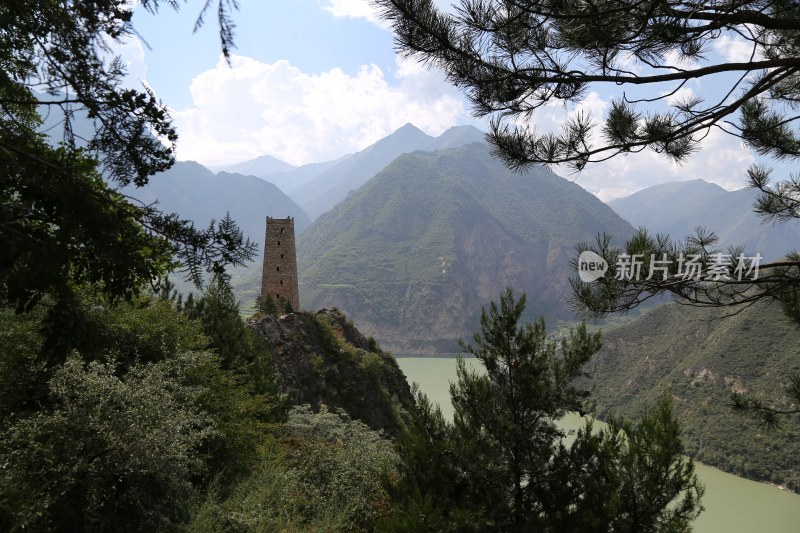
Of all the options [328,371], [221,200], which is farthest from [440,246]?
[221,200]

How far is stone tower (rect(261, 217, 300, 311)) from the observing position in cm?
2153

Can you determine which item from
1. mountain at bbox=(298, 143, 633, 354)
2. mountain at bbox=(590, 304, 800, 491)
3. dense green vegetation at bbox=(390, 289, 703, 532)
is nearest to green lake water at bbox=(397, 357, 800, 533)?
mountain at bbox=(590, 304, 800, 491)

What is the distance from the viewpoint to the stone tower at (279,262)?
2153cm

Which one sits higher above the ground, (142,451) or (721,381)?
(142,451)

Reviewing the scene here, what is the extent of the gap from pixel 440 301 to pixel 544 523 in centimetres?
8450

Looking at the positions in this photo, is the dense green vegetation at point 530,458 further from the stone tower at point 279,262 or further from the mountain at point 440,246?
the mountain at point 440,246

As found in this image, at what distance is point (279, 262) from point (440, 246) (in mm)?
86491

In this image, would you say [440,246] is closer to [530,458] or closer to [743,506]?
[743,506]

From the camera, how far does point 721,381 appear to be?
2883cm

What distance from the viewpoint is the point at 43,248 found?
8.13 ft

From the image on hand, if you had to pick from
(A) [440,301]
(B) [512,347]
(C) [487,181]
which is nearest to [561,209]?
(C) [487,181]

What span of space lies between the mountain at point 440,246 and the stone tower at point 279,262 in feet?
172

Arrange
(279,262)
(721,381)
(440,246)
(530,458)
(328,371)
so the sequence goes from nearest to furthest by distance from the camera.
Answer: (530,458) < (328,371) < (279,262) < (721,381) < (440,246)

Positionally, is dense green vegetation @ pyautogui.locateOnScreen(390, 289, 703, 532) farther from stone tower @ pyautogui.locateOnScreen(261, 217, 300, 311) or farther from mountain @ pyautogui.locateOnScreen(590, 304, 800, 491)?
mountain @ pyautogui.locateOnScreen(590, 304, 800, 491)
